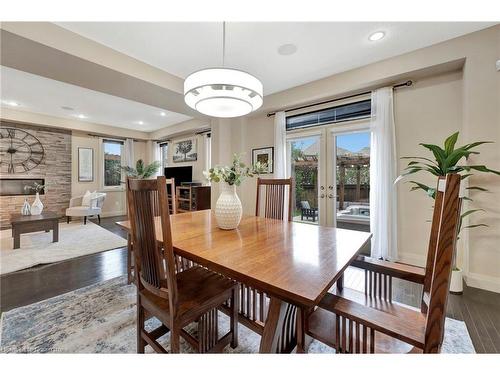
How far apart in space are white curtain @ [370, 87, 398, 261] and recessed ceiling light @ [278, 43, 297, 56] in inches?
51.9

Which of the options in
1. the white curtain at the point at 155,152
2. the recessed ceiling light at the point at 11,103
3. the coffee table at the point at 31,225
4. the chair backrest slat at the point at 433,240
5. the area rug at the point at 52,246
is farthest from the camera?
the white curtain at the point at 155,152

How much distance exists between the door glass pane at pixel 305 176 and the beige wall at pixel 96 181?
564 cm

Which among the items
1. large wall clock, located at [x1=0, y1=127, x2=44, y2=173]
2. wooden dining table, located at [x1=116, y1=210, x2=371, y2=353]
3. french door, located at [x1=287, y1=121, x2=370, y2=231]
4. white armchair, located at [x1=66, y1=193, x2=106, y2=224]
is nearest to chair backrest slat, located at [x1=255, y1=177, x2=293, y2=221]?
wooden dining table, located at [x1=116, y1=210, x2=371, y2=353]

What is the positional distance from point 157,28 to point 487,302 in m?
4.06

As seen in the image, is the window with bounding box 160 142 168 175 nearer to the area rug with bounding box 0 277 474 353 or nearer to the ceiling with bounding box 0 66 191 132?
the ceiling with bounding box 0 66 191 132

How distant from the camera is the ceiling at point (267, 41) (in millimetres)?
2094

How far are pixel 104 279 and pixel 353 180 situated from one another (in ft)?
11.6

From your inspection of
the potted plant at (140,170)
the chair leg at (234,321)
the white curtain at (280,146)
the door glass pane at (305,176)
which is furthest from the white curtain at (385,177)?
the potted plant at (140,170)

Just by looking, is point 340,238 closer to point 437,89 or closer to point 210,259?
point 210,259

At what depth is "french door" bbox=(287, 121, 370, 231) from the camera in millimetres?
3205

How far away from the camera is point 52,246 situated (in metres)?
3.48

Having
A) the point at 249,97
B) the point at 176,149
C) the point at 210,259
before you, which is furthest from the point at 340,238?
the point at 176,149

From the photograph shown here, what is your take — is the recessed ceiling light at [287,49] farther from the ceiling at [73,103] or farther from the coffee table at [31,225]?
the coffee table at [31,225]

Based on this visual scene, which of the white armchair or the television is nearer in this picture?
the white armchair
